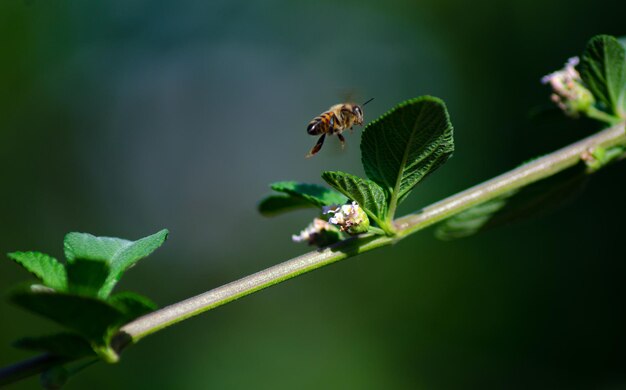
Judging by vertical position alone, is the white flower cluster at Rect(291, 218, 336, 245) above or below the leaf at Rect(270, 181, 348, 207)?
below

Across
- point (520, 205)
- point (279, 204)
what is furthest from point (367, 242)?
point (520, 205)

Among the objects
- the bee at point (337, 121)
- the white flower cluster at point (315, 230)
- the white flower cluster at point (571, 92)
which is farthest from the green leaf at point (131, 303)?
the white flower cluster at point (571, 92)

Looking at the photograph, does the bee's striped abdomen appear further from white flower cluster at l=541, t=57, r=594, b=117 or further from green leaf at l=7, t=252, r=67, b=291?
green leaf at l=7, t=252, r=67, b=291

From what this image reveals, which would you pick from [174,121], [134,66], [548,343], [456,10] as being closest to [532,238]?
[548,343]

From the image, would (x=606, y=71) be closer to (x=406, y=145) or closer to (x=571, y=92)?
(x=571, y=92)

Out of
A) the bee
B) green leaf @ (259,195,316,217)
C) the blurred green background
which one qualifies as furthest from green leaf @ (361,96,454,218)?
the blurred green background
